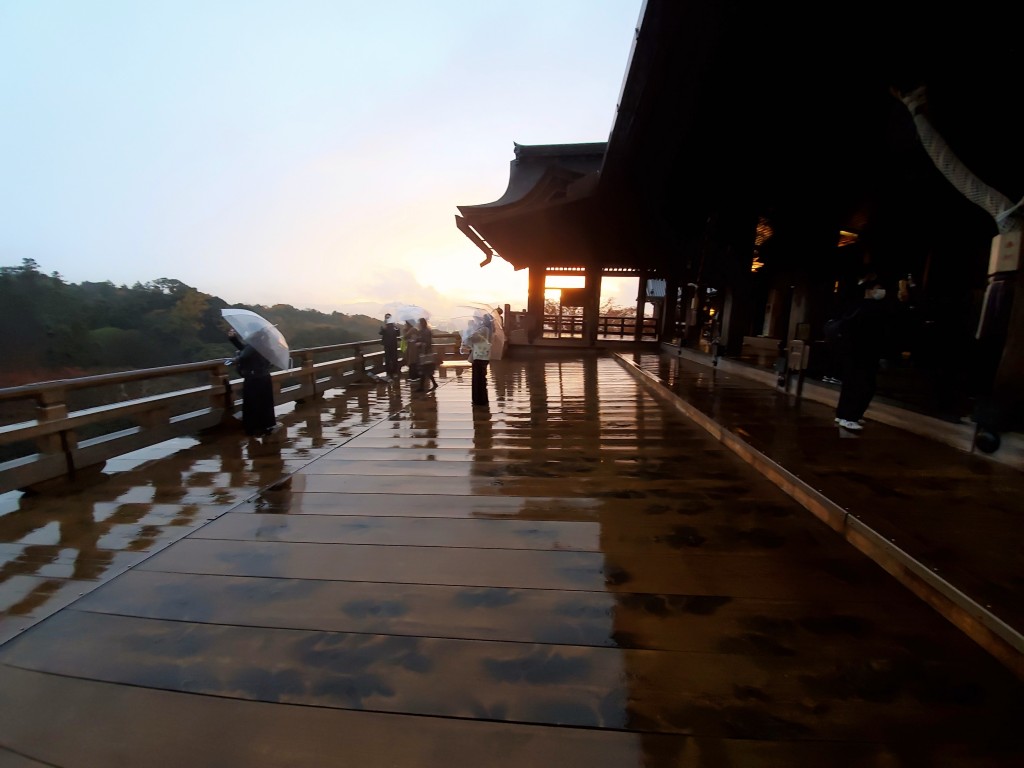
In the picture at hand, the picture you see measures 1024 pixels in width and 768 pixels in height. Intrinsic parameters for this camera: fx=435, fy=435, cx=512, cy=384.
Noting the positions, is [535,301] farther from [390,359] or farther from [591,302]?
[390,359]

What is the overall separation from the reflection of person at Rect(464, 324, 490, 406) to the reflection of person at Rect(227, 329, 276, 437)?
2176 millimetres

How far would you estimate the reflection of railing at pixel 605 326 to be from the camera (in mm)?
15391

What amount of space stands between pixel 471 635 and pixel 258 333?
3715mm

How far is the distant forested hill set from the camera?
5.32 metres

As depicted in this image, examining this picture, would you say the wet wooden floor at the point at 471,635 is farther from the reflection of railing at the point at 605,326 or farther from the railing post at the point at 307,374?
the reflection of railing at the point at 605,326

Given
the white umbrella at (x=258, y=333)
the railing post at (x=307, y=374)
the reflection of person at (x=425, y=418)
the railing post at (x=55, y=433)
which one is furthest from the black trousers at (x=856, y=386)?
the railing post at (x=307, y=374)

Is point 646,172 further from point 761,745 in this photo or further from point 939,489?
point 761,745

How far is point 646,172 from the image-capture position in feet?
19.2

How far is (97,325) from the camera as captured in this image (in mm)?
7148

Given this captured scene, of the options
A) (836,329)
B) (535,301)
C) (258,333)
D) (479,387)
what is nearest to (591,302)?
(535,301)

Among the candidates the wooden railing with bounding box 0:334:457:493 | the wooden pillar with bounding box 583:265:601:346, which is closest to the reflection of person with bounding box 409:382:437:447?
the wooden railing with bounding box 0:334:457:493

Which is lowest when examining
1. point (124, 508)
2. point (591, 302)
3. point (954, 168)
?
point (124, 508)

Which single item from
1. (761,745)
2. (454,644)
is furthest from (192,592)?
(761,745)

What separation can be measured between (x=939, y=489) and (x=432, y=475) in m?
3.20
